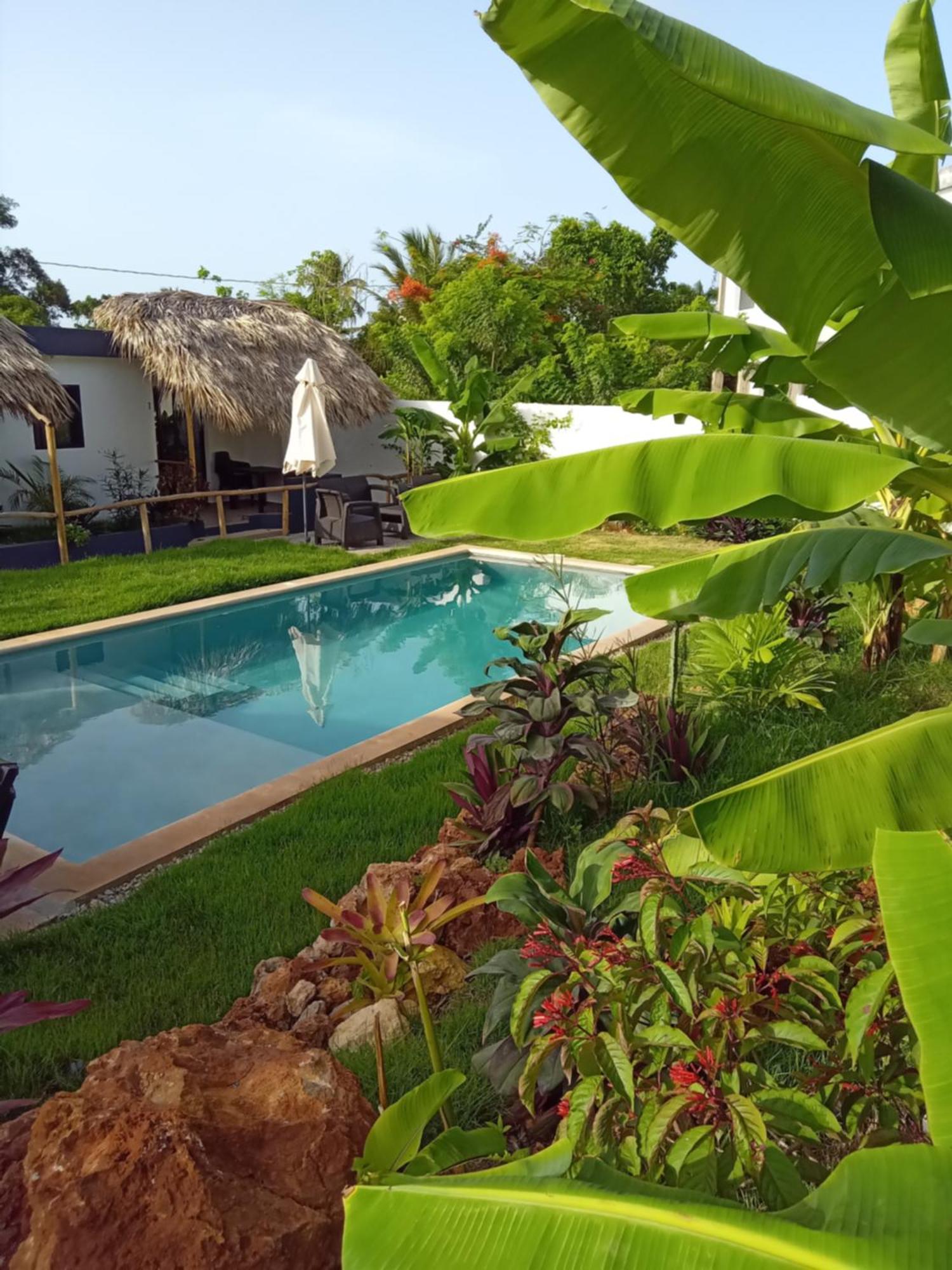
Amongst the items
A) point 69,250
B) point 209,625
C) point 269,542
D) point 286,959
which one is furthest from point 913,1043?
point 69,250

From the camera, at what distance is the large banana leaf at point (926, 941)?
38.6 inches

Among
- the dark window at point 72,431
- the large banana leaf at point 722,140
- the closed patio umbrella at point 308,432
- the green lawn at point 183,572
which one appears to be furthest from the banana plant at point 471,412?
the large banana leaf at point 722,140

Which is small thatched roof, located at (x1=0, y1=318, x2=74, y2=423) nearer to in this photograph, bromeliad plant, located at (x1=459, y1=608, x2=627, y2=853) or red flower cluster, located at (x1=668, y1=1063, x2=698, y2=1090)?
bromeliad plant, located at (x1=459, y1=608, x2=627, y2=853)

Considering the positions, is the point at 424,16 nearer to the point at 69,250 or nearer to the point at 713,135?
the point at 713,135

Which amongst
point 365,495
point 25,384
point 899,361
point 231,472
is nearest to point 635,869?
point 899,361

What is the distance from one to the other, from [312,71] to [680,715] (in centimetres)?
779

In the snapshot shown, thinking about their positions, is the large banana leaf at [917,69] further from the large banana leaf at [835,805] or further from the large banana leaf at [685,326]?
the large banana leaf at [835,805]

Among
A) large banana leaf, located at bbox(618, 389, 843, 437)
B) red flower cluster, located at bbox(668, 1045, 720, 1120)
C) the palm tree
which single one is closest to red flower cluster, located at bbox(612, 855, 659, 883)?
red flower cluster, located at bbox(668, 1045, 720, 1120)

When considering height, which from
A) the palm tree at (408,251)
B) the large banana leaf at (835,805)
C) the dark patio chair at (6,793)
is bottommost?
the dark patio chair at (6,793)

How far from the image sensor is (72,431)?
44.0ft

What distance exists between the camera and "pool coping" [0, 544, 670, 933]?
3.95 m

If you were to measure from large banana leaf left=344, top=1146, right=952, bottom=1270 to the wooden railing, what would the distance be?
10881 mm

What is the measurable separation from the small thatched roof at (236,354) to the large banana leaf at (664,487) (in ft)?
40.2

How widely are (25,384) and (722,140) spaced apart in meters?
11.2
